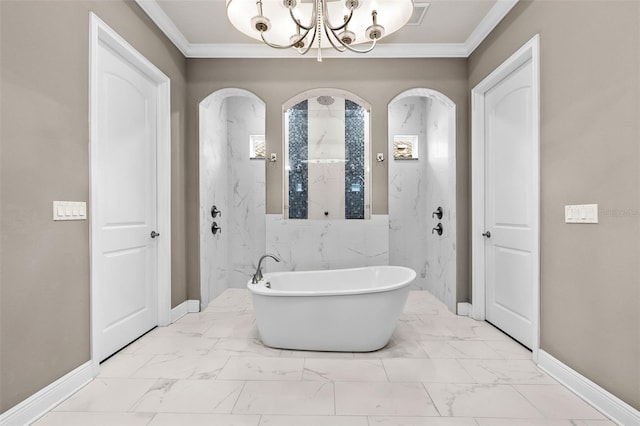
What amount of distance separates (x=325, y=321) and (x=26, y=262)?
1.69 m

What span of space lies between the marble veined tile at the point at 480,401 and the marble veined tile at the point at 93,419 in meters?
1.48

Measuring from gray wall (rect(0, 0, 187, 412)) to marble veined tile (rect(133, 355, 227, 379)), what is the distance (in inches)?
14.8

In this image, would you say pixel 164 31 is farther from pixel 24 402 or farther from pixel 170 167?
pixel 24 402

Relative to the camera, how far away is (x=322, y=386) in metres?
1.89

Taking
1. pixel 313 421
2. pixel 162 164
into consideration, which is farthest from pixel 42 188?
pixel 313 421

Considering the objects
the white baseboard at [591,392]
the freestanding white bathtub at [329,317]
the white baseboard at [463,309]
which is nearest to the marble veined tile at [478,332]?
the white baseboard at [463,309]

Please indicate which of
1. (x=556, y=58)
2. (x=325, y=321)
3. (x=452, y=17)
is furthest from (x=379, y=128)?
(x=325, y=321)

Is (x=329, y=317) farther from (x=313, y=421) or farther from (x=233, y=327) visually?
(x=233, y=327)

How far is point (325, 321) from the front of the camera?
230 cm

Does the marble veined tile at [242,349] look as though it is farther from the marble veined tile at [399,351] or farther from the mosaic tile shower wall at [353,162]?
the mosaic tile shower wall at [353,162]

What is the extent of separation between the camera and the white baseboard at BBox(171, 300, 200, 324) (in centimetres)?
303

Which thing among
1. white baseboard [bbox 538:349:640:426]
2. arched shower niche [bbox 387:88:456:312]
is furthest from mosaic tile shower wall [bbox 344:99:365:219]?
white baseboard [bbox 538:349:640:426]

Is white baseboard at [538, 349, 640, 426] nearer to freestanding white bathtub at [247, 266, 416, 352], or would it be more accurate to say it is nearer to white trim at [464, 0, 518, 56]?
freestanding white bathtub at [247, 266, 416, 352]

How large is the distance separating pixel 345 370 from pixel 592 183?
1746 mm
